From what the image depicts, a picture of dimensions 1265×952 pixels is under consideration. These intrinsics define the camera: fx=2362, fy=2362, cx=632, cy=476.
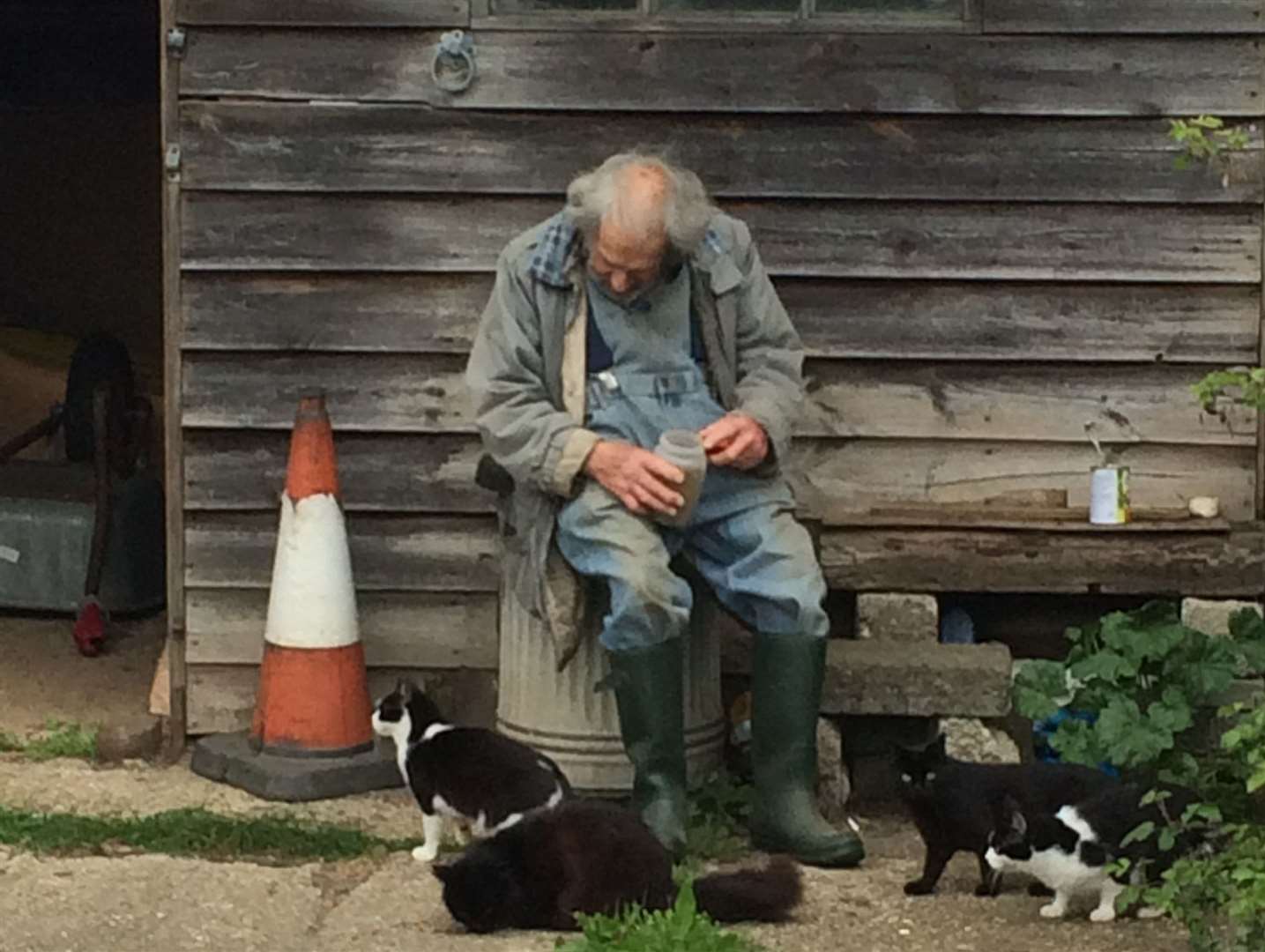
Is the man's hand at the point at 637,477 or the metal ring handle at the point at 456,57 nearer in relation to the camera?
the man's hand at the point at 637,477

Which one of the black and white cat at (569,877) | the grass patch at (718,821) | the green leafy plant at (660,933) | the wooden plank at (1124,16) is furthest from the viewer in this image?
the wooden plank at (1124,16)

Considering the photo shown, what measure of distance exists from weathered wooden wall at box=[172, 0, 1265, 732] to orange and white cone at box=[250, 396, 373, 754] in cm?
26

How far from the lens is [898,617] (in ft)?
19.7

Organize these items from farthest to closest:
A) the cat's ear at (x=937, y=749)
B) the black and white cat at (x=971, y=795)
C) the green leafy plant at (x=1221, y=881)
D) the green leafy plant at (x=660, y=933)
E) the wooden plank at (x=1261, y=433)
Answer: the wooden plank at (x=1261, y=433)
the cat's ear at (x=937, y=749)
the black and white cat at (x=971, y=795)
the green leafy plant at (x=660, y=933)
the green leafy plant at (x=1221, y=881)

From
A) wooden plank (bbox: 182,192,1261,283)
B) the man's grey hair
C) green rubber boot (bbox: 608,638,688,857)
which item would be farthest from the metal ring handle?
green rubber boot (bbox: 608,638,688,857)

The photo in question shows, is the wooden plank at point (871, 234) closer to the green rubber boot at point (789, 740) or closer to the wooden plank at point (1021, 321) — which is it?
the wooden plank at point (1021, 321)

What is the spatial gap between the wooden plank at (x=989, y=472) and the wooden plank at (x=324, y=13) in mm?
1460

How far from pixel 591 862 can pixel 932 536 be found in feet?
5.52

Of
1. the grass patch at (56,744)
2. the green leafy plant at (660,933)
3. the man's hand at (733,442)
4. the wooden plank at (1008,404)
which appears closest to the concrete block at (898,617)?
the wooden plank at (1008,404)

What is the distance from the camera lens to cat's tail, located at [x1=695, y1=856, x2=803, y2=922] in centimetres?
481

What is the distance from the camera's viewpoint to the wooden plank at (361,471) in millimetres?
6191

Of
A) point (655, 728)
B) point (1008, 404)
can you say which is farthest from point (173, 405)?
point (1008, 404)

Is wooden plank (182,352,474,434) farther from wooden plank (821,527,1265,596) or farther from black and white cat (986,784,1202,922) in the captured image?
black and white cat (986,784,1202,922)

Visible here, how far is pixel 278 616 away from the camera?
19.6 ft
